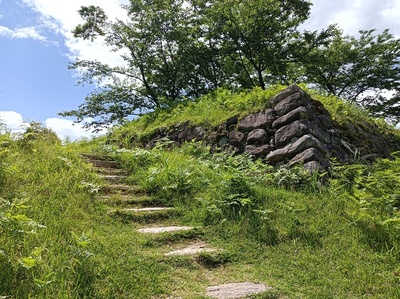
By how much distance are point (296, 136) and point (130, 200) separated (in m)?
3.55

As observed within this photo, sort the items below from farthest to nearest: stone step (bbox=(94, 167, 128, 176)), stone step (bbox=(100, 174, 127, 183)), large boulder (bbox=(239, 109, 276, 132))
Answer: large boulder (bbox=(239, 109, 276, 132))
stone step (bbox=(94, 167, 128, 176))
stone step (bbox=(100, 174, 127, 183))

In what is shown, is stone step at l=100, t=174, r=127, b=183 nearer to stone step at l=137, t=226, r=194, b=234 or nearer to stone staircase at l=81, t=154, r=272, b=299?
stone staircase at l=81, t=154, r=272, b=299

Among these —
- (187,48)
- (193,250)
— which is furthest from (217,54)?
(193,250)

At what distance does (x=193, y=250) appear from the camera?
148 inches

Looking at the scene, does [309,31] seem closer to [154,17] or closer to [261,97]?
[154,17]

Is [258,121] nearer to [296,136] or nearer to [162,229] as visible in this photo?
[296,136]

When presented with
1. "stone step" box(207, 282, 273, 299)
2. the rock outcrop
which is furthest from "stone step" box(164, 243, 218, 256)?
the rock outcrop

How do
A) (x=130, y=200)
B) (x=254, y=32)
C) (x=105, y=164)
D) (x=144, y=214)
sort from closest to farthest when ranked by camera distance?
1. (x=144, y=214)
2. (x=130, y=200)
3. (x=105, y=164)
4. (x=254, y=32)

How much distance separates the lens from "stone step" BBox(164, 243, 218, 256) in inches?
143

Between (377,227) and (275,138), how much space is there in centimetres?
311

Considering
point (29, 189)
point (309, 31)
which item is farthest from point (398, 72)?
point (29, 189)

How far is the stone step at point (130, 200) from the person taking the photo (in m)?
4.95

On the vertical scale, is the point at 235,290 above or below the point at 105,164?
below

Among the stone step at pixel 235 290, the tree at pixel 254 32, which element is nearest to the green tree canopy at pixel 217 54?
the tree at pixel 254 32
